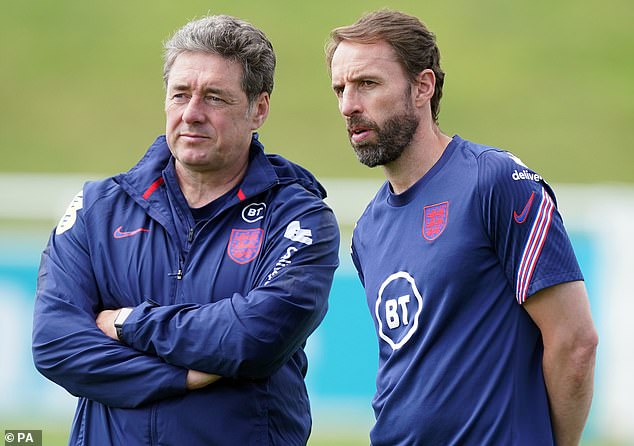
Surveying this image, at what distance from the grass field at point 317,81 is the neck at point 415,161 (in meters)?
7.69

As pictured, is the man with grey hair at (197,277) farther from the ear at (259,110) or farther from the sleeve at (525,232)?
the sleeve at (525,232)

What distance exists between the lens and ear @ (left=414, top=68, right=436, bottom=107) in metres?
3.58

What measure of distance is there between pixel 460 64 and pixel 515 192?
10462 mm

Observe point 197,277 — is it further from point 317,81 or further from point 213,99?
point 317,81

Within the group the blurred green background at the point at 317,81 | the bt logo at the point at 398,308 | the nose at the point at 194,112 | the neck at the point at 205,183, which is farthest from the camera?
the blurred green background at the point at 317,81

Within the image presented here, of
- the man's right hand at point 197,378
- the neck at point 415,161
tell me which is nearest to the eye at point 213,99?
the neck at point 415,161

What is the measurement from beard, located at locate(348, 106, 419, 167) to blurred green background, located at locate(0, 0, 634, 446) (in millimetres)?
7726

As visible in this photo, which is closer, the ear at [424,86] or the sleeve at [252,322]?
the sleeve at [252,322]

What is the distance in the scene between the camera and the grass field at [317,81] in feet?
39.1

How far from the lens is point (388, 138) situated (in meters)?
3.48

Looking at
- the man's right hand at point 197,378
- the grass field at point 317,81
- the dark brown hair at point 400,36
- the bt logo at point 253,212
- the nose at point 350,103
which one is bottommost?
the man's right hand at point 197,378

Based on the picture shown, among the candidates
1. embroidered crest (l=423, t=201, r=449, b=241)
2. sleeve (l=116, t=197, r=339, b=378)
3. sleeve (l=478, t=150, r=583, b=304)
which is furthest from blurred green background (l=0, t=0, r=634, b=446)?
sleeve (l=478, t=150, r=583, b=304)

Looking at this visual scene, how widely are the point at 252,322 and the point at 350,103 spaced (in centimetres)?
74

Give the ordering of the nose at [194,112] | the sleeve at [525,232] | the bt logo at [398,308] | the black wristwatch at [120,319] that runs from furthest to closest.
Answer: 1. the nose at [194,112]
2. the black wristwatch at [120,319]
3. the bt logo at [398,308]
4. the sleeve at [525,232]
